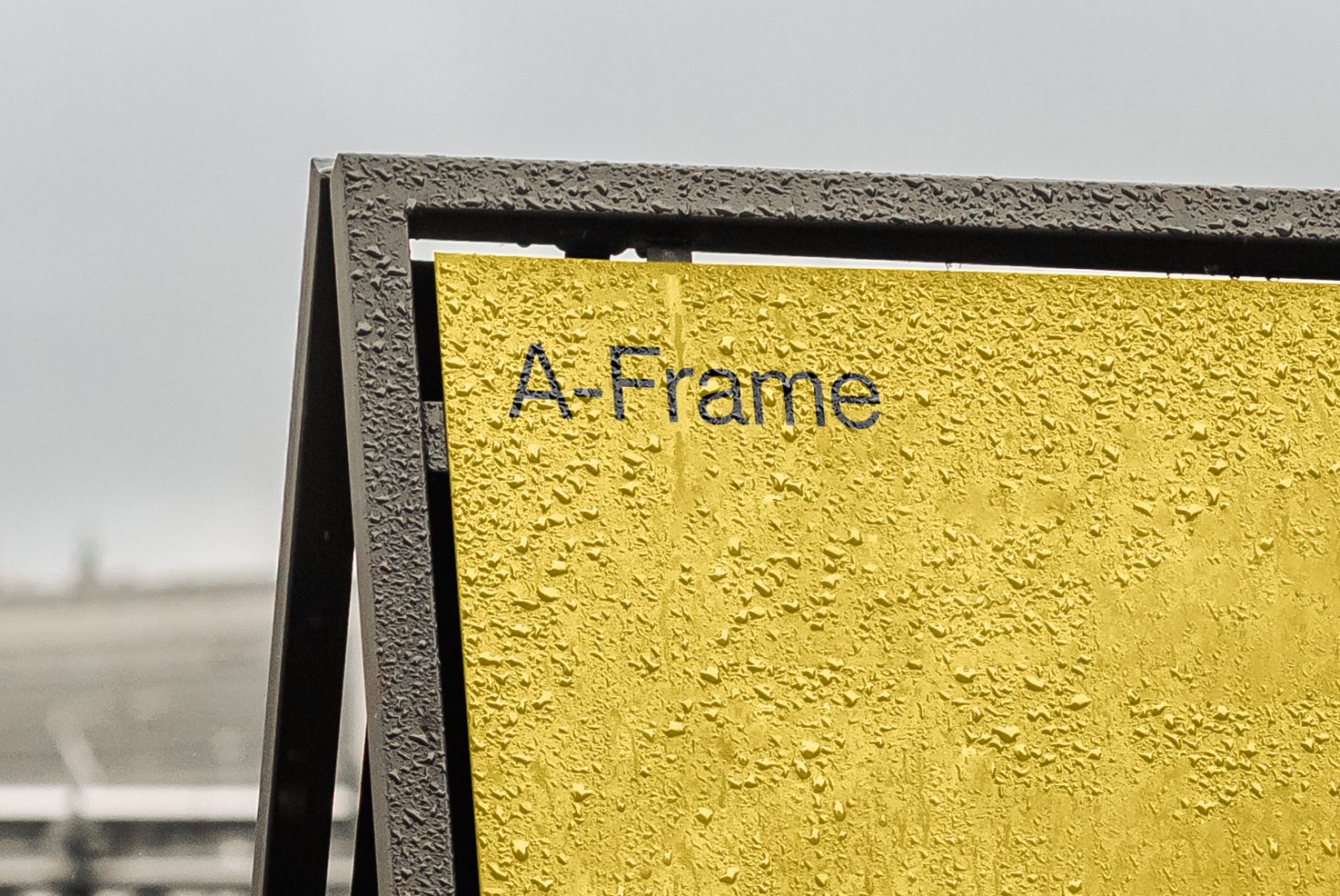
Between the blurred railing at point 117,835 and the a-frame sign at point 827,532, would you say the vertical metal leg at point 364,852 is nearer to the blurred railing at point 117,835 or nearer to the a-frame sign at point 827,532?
the a-frame sign at point 827,532

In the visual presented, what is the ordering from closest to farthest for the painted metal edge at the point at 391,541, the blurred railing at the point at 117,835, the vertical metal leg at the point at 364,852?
the painted metal edge at the point at 391,541 < the vertical metal leg at the point at 364,852 < the blurred railing at the point at 117,835

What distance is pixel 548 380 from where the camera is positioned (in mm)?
782

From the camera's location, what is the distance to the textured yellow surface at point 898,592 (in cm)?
74

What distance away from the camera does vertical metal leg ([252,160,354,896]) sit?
88cm

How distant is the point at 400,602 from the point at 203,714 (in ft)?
4.42

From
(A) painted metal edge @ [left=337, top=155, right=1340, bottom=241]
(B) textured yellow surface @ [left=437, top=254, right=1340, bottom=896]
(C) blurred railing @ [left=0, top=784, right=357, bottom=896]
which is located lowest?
(C) blurred railing @ [left=0, top=784, right=357, bottom=896]

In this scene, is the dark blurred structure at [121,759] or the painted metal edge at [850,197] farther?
the dark blurred structure at [121,759]

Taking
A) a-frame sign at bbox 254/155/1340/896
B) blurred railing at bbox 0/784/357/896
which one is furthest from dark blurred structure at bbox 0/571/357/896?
a-frame sign at bbox 254/155/1340/896

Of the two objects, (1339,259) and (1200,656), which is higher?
(1339,259)

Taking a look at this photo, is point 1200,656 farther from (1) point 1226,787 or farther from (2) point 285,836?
(2) point 285,836

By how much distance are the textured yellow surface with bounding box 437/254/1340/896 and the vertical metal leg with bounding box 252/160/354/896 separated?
149mm

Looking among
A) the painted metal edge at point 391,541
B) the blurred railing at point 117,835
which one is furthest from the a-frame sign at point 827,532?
the blurred railing at point 117,835

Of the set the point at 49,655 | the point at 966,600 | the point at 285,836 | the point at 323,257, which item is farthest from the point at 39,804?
the point at 966,600

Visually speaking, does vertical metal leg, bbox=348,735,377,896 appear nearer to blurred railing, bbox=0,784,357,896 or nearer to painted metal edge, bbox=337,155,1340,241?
painted metal edge, bbox=337,155,1340,241
